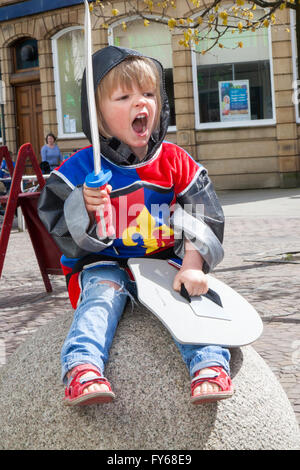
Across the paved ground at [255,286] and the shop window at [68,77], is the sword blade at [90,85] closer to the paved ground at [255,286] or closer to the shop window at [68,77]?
the paved ground at [255,286]

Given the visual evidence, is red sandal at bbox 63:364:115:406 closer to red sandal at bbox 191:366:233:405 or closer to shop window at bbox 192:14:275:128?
red sandal at bbox 191:366:233:405

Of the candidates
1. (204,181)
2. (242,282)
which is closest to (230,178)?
(242,282)

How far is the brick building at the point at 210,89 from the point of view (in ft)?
60.6

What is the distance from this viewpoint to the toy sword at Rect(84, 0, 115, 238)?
92.1 inches

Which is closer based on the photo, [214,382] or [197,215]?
[214,382]

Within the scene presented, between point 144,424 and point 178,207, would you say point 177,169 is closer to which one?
point 178,207

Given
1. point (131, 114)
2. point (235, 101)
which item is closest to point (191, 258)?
point (131, 114)

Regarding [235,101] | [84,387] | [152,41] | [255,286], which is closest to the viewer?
[84,387]

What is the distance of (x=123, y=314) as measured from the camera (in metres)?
2.78

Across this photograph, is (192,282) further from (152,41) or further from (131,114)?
(152,41)

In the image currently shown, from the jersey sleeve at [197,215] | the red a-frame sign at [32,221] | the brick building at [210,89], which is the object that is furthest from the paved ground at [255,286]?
the brick building at [210,89]

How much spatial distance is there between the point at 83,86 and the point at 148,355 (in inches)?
42.0

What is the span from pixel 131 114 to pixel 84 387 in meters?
1.07

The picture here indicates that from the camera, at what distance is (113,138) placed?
2879mm
